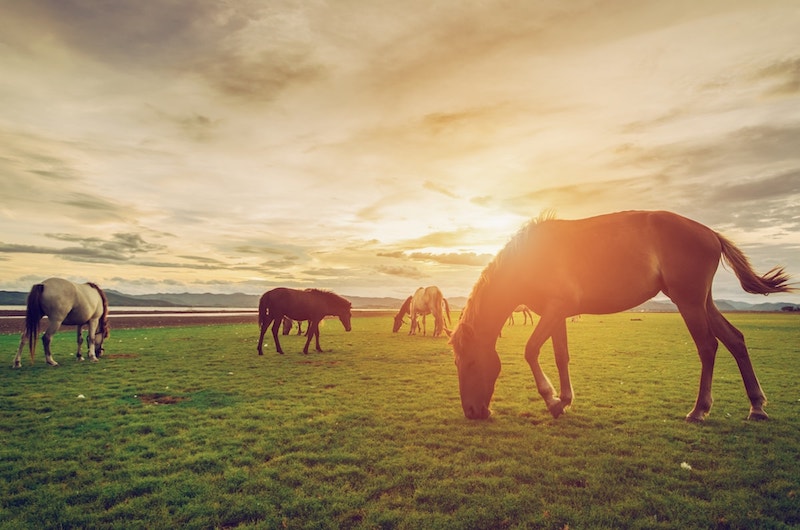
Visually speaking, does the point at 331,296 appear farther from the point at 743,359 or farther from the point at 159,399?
the point at 743,359

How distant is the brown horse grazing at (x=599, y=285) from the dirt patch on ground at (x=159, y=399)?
264 inches

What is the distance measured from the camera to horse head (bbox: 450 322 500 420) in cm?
702

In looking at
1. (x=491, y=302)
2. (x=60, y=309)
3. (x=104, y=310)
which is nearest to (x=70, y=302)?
(x=60, y=309)

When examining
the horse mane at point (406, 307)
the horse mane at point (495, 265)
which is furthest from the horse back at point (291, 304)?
the horse mane at point (406, 307)

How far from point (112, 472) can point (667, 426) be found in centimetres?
858

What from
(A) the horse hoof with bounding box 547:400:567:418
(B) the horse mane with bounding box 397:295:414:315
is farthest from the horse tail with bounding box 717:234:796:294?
(B) the horse mane with bounding box 397:295:414:315

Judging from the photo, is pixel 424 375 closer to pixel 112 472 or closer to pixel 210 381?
pixel 210 381

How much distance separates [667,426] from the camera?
6.69m

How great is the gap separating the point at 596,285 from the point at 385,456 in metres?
4.75

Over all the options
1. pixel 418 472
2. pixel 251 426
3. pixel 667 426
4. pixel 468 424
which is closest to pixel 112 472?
pixel 251 426

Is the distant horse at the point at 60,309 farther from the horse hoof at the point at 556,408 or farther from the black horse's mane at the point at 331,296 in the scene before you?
the horse hoof at the point at 556,408

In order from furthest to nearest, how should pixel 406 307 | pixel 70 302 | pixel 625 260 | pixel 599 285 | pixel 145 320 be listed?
pixel 145 320, pixel 406 307, pixel 70 302, pixel 599 285, pixel 625 260

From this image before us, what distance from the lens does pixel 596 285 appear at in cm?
708

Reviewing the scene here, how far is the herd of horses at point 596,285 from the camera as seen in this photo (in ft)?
22.4
